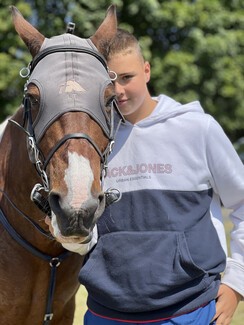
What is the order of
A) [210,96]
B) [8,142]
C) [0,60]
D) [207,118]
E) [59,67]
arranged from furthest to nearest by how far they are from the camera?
[210,96] → [0,60] → [8,142] → [207,118] → [59,67]

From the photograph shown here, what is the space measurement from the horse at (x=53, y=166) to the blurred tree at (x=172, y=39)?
31.6 feet

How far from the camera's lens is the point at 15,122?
3.07m

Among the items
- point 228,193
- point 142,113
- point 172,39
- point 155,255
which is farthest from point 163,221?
point 172,39

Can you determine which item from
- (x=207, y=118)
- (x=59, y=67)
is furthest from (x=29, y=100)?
(x=207, y=118)

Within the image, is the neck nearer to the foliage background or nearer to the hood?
the hood

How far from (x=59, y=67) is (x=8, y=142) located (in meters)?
0.71

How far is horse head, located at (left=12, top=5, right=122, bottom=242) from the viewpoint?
97.7 inches

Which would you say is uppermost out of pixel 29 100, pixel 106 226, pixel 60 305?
pixel 29 100

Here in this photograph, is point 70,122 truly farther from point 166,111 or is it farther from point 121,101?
point 166,111

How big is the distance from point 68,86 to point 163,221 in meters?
0.71

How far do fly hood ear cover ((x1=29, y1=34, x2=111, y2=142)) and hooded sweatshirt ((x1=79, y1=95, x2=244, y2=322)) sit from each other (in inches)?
12.4

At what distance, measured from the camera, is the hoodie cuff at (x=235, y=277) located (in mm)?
2912

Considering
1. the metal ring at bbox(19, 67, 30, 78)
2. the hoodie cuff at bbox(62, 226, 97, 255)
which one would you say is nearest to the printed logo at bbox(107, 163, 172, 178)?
the hoodie cuff at bbox(62, 226, 97, 255)

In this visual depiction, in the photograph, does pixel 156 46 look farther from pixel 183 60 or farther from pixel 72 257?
pixel 72 257
